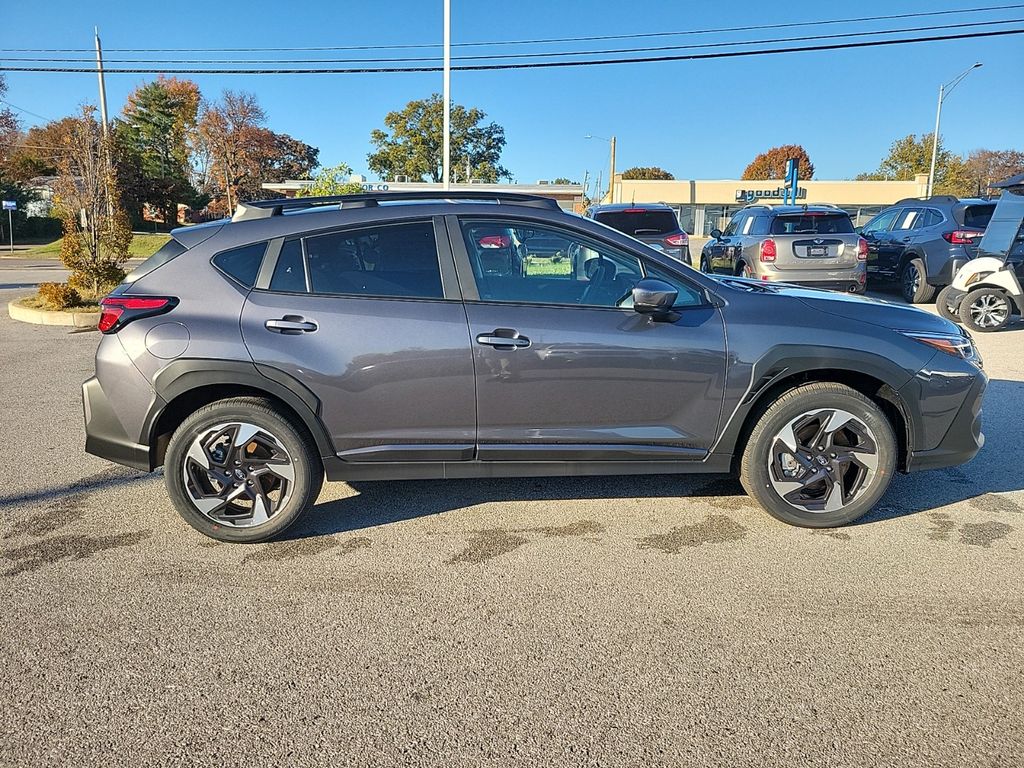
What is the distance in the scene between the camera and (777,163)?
316 feet

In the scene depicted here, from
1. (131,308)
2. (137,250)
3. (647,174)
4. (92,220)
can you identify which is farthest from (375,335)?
(647,174)

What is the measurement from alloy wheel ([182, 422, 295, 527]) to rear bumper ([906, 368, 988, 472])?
339 cm

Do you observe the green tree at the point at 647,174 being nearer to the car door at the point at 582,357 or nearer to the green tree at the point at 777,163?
the green tree at the point at 777,163

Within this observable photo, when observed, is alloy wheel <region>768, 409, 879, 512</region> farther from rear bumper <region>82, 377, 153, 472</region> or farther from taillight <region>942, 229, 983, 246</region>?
taillight <region>942, 229, 983, 246</region>

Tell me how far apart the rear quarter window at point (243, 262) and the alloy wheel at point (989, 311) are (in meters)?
10.3

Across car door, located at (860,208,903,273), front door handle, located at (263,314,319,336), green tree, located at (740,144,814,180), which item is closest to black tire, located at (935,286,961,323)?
car door, located at (860,208,903,273)

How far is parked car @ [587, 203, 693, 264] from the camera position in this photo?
13180 millimetres

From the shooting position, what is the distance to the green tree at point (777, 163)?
9553 cm

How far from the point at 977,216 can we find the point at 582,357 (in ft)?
38.9

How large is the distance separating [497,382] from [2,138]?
55.5 m

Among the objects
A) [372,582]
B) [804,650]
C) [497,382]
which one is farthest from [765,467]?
[372,582]

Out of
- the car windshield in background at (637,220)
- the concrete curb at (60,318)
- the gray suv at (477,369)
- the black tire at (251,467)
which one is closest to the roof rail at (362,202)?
the gray suv at (477,369)

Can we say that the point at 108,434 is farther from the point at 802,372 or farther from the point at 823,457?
the point at 823,457

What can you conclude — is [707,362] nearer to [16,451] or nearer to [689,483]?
[689,483]
